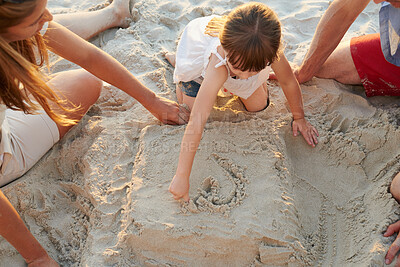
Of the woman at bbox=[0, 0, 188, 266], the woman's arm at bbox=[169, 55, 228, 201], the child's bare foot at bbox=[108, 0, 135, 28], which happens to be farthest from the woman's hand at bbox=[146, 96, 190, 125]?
the child's bare foot at bbox=[108, 0, 135, 28]

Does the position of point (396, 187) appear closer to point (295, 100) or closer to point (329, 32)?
point (295, 100)

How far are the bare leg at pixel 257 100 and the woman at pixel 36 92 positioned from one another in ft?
1.10

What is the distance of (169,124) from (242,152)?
1.38 ft

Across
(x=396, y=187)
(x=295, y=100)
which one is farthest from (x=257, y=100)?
(x=396, y=187)

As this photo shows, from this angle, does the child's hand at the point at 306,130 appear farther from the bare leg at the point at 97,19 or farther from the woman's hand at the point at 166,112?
the bare leg at the point at 97,19

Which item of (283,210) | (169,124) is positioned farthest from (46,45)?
(283,210)

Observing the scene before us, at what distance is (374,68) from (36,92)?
1.66 meters

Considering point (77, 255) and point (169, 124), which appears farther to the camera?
point (169, 124)

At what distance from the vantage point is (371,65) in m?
2.08

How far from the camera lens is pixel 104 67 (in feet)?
6.17

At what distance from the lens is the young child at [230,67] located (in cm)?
155

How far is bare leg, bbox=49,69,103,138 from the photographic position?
195 centimetres

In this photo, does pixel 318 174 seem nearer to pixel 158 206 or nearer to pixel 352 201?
pixel 352 201

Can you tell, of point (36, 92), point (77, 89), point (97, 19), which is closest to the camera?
point (36, 92)
